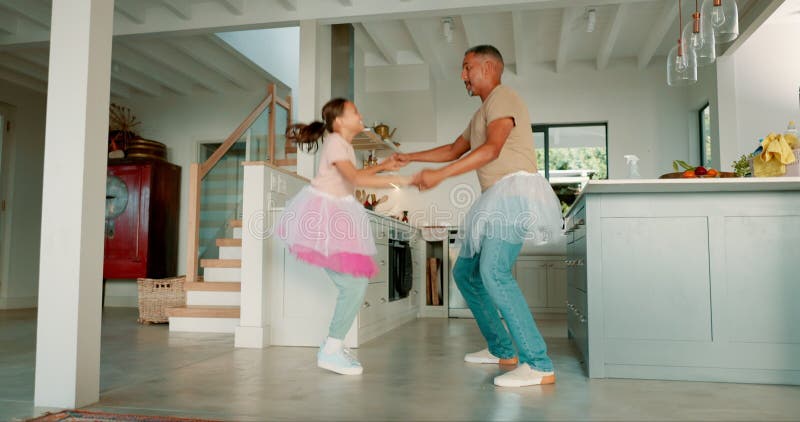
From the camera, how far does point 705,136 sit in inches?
282

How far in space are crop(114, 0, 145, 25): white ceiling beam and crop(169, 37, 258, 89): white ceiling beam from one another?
0.96m

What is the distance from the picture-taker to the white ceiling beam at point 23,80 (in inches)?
294

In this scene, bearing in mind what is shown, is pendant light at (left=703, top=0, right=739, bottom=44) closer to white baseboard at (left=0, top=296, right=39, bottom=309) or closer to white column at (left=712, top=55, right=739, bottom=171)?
white column at (left=712, top=55, right=739, bottom=171)

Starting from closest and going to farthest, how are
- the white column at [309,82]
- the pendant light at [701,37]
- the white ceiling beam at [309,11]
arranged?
the pendant light at [701,37]
the white ceiling beam at [309,11]
the white column at [309,82]

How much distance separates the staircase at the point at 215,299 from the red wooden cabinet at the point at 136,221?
7.86 feet

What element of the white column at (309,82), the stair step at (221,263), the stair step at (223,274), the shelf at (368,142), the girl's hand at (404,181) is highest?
the white column at (309,82)

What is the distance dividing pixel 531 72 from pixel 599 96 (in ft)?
2.92

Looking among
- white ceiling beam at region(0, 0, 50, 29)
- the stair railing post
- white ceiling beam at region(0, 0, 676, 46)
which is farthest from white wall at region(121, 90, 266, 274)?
the stair railing post

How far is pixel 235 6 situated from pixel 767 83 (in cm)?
520

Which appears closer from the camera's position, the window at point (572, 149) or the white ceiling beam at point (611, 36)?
the white ceiling beam at point (611, 36)

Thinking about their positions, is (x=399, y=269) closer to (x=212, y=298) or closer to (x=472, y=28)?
(x=212, y=298)

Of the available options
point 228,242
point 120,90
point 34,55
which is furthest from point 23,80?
point 228,242

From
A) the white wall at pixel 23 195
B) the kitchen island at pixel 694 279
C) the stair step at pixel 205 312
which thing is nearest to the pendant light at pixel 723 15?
the kitchen island at pixel 694 279

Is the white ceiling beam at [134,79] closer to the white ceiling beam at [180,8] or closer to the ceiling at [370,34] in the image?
the ceiling at [370,34]
